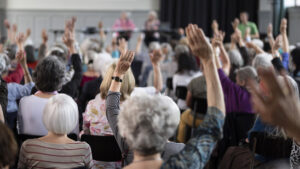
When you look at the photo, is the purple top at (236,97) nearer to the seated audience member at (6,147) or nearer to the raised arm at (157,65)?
the raised arm at (157,65)

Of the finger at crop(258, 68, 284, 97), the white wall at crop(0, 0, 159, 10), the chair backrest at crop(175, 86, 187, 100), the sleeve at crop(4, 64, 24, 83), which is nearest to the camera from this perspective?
the finger at crop(258, 68, 284, 97)

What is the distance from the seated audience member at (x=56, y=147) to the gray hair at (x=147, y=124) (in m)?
0.60

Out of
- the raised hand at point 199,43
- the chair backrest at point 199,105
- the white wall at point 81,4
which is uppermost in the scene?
the white wall at point 81,4

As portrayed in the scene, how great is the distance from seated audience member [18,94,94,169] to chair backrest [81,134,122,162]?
2.01 ft

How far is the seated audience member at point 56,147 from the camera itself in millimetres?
2092

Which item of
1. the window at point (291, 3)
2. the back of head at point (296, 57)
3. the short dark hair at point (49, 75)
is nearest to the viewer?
the short dark hair at point (49, 75)

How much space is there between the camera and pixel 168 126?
1.59 metres

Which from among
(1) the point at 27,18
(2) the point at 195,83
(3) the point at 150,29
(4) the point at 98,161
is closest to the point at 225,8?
(3) the point at 150,29

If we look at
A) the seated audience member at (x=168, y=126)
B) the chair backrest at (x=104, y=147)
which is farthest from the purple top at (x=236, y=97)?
the seated audience member at (x=168, y=126)

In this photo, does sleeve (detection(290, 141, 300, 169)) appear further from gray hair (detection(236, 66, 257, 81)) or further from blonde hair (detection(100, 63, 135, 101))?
gray hair (detection(236, 66, 257, 81))

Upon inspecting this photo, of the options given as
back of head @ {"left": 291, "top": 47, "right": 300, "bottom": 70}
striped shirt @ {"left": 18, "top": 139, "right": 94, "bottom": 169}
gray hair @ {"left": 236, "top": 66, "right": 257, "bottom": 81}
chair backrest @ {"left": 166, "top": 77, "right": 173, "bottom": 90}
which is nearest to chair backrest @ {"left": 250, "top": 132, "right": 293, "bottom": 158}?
gray hair @ {"left": 236, "top": 66, "right": 257, "bottom": 81}

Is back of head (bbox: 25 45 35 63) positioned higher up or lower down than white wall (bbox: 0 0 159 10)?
lower down

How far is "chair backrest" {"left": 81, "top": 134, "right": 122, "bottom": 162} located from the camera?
278cm

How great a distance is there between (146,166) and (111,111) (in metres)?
0.58
